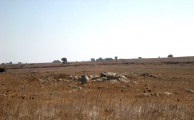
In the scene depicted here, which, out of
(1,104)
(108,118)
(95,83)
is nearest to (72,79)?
(95,83)

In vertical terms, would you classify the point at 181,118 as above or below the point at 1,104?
below

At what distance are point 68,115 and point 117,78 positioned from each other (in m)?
20.5

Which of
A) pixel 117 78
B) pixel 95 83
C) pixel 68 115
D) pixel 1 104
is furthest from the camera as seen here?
pixel 117 78

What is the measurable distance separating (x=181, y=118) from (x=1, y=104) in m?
7.58

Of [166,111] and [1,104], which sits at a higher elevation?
[1,104]

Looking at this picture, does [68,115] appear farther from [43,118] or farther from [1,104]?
[1,104]

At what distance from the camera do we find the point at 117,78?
29.2 m

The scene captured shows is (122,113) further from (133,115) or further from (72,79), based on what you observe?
(72,79)

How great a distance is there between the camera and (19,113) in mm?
8953

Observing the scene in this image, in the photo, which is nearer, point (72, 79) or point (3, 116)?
point (3, 116)

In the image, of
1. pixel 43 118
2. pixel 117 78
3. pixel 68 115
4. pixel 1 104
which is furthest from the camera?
pixel 117 78

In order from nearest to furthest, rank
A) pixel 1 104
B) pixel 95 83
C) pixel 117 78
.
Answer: pixel 1 104 < pixel 95 83 < pixel 117 78

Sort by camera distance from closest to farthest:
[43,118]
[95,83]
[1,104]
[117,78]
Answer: [43,118], [1,104], [95,83], [117,78]

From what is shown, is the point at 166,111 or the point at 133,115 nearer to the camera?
the point at 133,115
